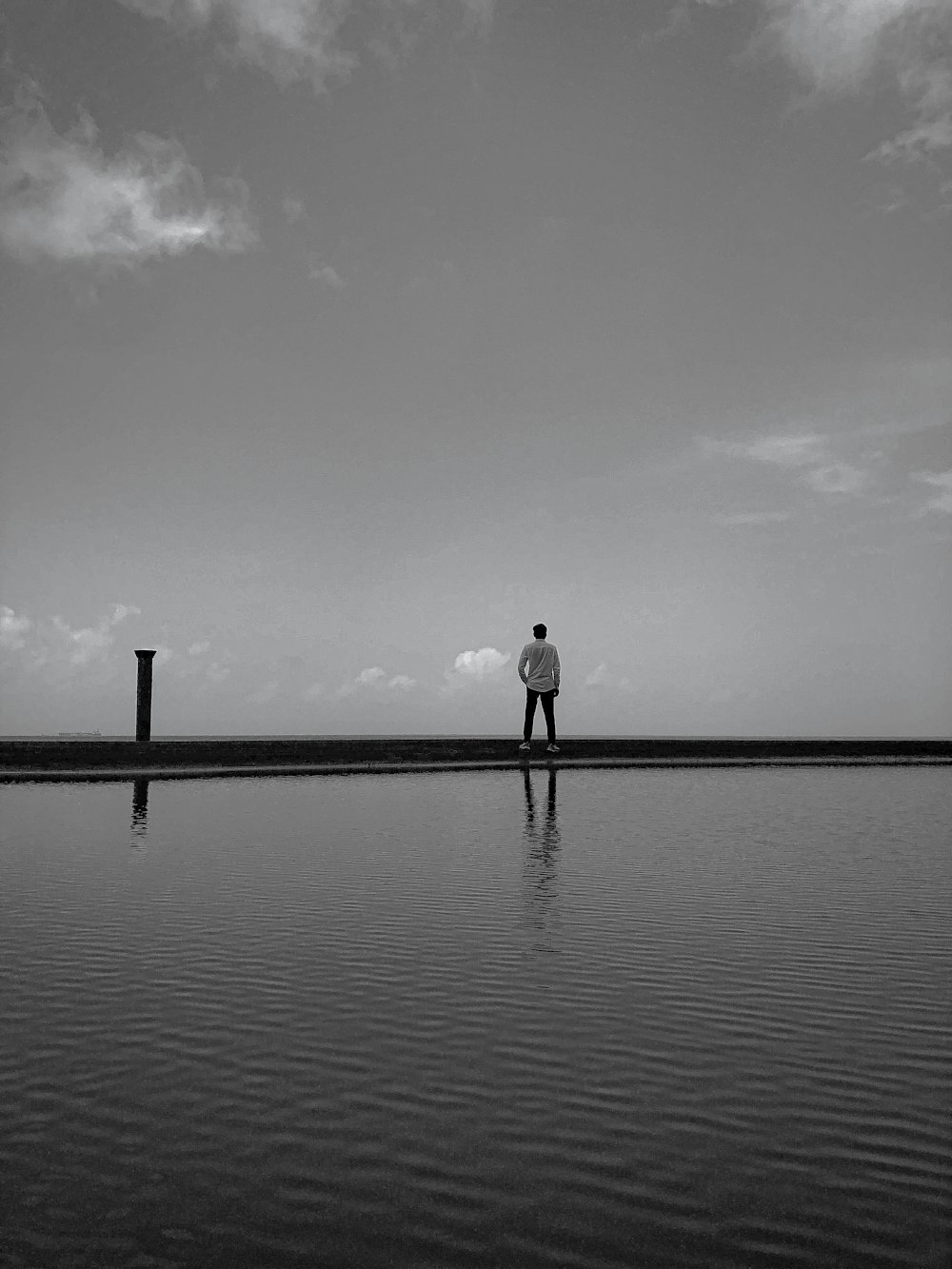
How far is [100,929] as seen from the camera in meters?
5.40

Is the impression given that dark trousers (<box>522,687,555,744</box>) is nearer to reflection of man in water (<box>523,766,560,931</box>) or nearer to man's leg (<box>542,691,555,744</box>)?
man's leg (<box>542,691,555,744</box>)

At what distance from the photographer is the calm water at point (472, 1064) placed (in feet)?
7.70

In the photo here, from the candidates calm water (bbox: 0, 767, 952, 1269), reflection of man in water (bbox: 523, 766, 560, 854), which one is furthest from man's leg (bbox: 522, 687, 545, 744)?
calm water (bbox: 0, 767, 952, 1269)

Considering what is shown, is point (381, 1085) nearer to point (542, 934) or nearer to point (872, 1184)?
point (872, 1184)

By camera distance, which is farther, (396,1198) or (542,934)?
(542,934)

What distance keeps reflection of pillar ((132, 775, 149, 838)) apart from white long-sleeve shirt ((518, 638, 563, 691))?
641cm

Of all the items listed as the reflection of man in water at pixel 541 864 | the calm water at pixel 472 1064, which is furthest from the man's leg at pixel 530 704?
the calm water at pixel 472 1064

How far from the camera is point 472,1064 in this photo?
3404mm

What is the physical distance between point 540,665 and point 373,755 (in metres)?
3.91

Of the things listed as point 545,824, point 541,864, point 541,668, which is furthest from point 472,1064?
point 541,668

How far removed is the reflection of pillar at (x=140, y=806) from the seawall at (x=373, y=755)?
2.64 ft

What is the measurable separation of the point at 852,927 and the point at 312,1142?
3619 mm

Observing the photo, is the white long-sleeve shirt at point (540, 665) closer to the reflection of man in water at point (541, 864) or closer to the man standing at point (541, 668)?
the man standing at point (541, 668)

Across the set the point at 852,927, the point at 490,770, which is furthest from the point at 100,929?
the point at 490,770
